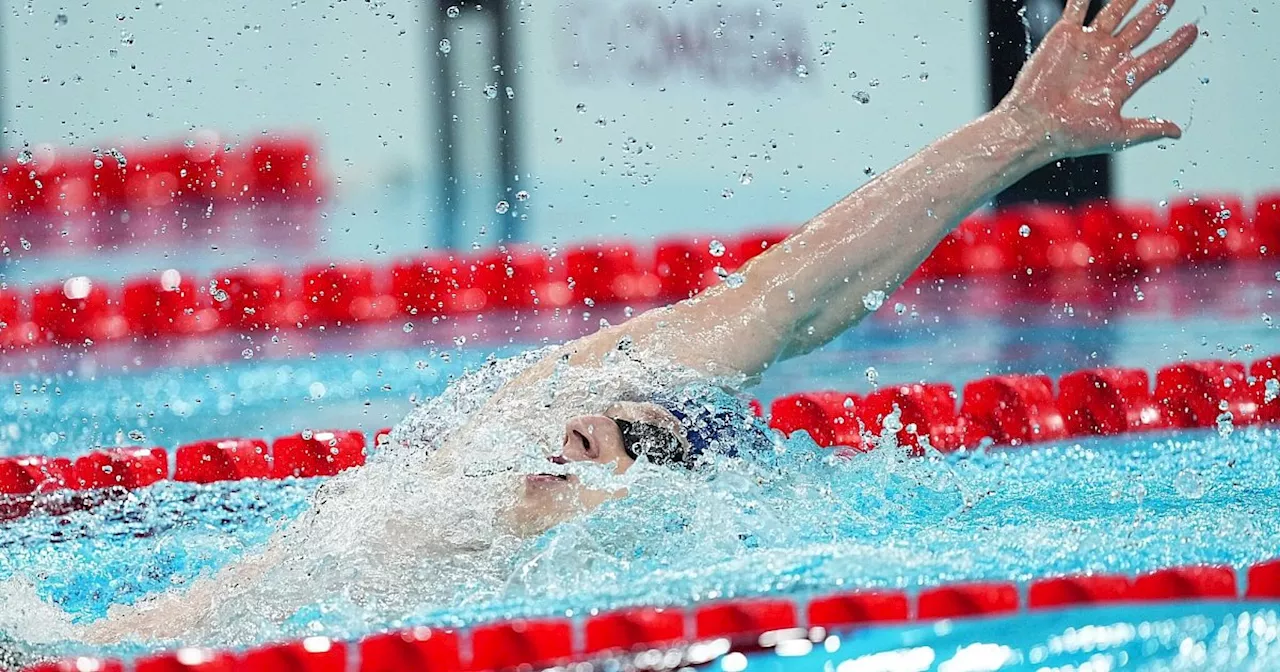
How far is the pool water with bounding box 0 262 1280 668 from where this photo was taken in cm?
181

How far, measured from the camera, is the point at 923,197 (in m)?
1.93

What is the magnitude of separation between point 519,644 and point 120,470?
64.9 inches

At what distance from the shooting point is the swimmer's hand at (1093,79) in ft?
6.41

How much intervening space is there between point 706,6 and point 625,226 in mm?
1338

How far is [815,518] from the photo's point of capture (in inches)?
Result: 82.6

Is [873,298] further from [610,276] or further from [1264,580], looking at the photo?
[610,276]

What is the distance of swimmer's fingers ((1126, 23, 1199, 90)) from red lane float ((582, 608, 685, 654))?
38.8 inches

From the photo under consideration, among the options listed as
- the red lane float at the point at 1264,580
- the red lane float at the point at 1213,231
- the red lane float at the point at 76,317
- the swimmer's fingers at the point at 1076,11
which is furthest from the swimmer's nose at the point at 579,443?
the red lane float at the point at 1213,231

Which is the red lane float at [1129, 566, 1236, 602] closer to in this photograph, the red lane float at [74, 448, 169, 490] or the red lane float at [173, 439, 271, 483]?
the red lane float at [173, 439, 271, 483]

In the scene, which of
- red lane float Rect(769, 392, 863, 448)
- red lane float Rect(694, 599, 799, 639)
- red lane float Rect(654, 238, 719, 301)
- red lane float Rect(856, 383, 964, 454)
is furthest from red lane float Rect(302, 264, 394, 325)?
red lane float Rect(694, 599, 799, 639)

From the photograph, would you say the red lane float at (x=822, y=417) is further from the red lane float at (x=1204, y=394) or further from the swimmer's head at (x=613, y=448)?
the swimmer's head at (x=613, y=448)

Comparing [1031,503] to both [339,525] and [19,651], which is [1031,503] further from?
[19,651]

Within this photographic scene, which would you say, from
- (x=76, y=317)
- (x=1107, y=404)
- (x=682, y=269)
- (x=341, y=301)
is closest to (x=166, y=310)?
(x=76, y=317)

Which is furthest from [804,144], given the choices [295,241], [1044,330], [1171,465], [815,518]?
[815,518]
